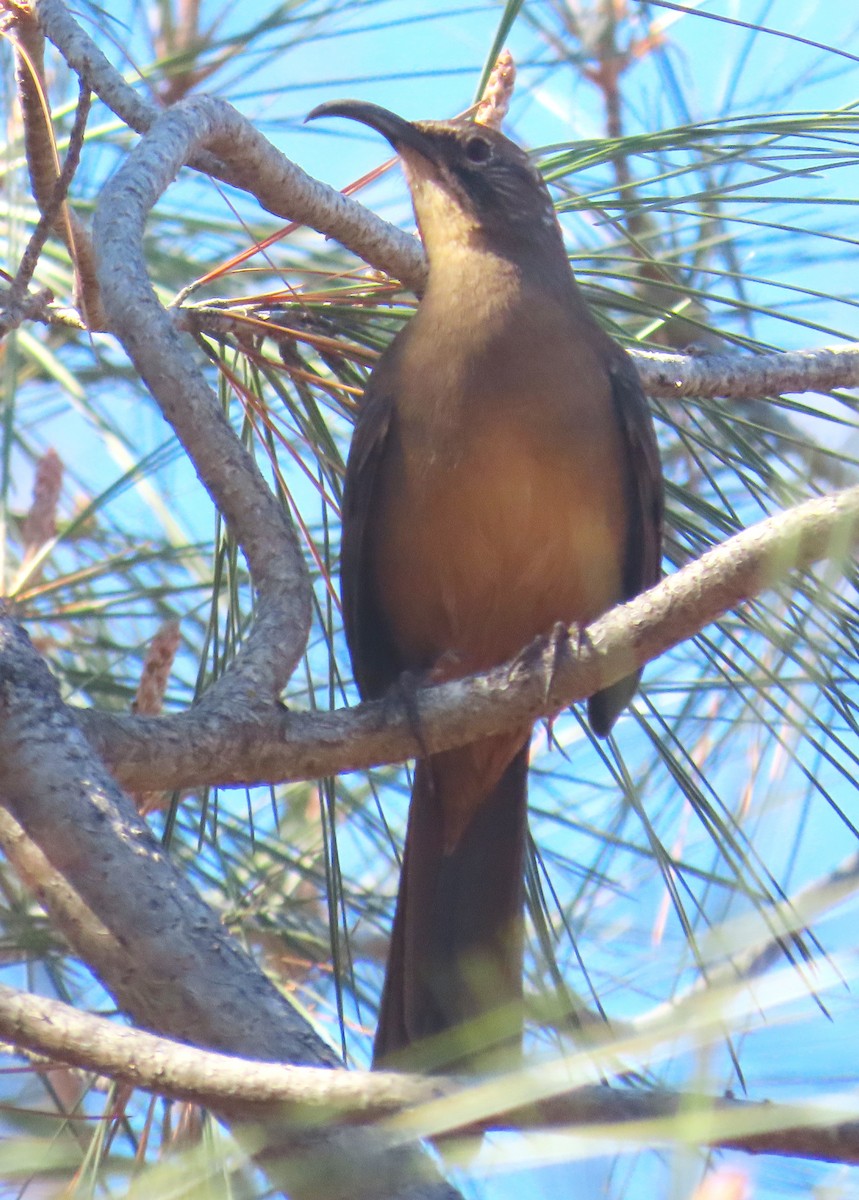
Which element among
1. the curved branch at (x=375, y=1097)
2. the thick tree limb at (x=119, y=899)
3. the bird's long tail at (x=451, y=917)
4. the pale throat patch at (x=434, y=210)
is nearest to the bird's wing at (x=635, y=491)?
the bird's long tail at (x=451, y=917)

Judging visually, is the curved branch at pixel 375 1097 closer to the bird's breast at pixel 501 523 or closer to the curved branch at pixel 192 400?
the curved branch at pixel 192 400

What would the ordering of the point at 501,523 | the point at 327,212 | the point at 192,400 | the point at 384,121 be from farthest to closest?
the point at 384,121 → the point at 501,523 → the point at 327,212 → the point at 192,400

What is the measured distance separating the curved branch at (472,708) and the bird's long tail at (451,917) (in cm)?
58

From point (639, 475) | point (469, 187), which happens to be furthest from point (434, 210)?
point (639, 475)

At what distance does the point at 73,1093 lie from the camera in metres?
3.42

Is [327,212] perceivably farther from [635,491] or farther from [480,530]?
[635,491]

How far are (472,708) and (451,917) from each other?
0.90m

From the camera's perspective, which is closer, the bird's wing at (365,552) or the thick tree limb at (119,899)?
the thick tree limb at (119,899)

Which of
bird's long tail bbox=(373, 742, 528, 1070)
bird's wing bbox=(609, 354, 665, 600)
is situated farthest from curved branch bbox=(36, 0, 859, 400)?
bird's long tail bbox=(373, 742, 528, 1070)

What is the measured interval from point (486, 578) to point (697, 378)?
24.3 inches

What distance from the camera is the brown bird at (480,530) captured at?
2887 mm

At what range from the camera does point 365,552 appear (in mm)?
3113

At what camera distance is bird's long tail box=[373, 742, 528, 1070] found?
8.93 feet

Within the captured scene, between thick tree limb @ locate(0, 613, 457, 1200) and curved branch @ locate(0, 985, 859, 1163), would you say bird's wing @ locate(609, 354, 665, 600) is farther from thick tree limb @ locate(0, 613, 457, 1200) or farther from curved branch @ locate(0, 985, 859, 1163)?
curved branch @ locate(0, 985, 859, 1163)
